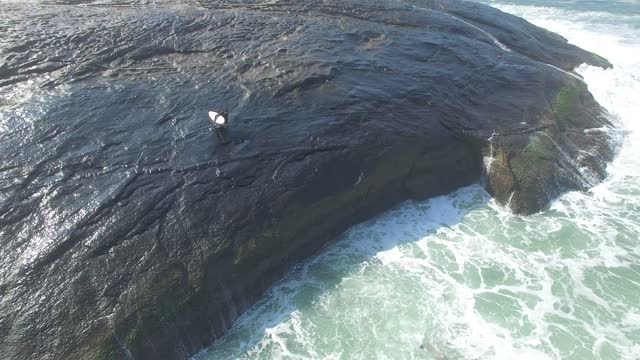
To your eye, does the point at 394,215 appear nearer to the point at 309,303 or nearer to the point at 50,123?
the point at 309,303

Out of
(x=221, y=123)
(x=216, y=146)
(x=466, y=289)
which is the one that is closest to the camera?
(x=466, y=289)

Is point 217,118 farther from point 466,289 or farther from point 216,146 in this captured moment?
point 466,289

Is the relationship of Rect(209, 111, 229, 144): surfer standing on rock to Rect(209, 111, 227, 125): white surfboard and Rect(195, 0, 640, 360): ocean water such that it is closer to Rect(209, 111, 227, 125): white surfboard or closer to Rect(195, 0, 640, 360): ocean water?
Rect(209, 111, 227, 125): white surfboard

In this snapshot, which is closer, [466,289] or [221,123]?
[466,289]

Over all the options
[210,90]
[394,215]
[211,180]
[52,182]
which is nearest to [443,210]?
[394,215]

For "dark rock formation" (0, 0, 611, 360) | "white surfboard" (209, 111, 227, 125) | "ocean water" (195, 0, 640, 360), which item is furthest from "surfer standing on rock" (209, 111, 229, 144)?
"ocean water" (195, 0, 640, 360)

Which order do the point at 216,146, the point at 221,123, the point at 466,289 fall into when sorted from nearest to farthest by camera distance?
the point at 466,289 → the point at 221,123 → the point at 216,146

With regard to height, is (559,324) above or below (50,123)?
below

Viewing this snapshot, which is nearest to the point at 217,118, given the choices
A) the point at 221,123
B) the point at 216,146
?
the point at 221,123
